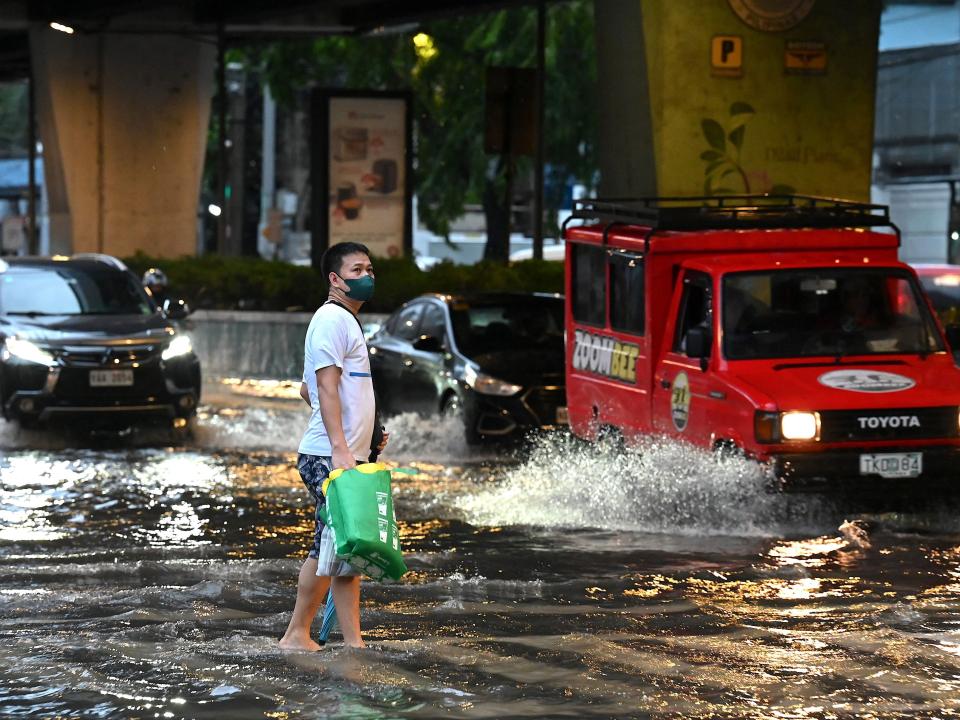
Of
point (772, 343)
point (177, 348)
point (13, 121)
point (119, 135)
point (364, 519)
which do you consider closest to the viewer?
point (364, 519)

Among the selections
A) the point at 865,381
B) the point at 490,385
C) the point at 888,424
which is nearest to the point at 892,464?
the point at 888,424

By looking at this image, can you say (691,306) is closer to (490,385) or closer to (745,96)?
(490,385)

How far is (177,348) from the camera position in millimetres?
17234

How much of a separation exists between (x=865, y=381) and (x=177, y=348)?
789 cm

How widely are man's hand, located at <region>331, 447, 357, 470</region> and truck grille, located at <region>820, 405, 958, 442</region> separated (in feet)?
15.0

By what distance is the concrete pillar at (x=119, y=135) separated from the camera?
1242 inches

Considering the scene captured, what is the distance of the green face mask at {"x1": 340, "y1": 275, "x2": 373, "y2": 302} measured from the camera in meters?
7.37

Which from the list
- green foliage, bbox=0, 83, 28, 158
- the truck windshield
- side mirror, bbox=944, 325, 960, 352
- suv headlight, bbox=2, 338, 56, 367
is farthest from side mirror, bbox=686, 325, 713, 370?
green foliage, bbox=0, 83, 28, 158

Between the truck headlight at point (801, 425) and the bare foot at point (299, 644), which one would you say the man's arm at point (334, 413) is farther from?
the truck headlight at point (801, 425)

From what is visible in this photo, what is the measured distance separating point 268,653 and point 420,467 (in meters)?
7.63

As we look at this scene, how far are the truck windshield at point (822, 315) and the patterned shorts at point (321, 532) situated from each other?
4.85 meters

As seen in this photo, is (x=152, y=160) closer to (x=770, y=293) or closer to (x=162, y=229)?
(x=162, y=229)

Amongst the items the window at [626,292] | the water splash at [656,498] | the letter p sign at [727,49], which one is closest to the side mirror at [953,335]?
the water splash at [656,498]

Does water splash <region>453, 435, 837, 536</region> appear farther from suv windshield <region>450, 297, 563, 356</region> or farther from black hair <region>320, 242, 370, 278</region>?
black hair <region>320, 242, 370, 278</region>
